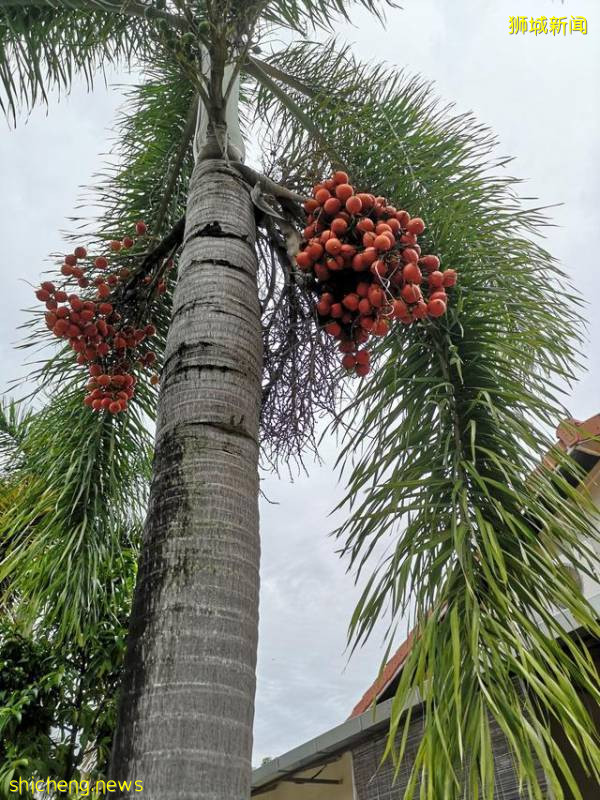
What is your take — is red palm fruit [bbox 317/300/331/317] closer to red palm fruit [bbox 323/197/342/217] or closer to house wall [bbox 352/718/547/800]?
red palm fruit [bbox 323/197/342/217]

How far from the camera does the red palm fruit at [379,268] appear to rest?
2.08 meters

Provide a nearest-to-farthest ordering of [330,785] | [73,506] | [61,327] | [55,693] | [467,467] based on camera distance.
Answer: [467,467], [61,327], [73,506], [55,693], [330,785]

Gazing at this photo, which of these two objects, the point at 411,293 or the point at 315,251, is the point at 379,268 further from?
the point at 315,251

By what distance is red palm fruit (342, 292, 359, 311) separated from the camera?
87.6 inches

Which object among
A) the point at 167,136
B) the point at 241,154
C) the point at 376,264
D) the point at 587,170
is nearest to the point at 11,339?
the point at 167,136

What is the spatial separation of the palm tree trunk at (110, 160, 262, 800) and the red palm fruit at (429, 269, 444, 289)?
0.56m

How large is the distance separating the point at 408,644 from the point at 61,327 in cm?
259

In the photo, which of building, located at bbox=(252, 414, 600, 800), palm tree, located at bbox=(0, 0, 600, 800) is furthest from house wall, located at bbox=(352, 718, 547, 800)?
palm tree, located at bbox=(0, 0, 600, 800)

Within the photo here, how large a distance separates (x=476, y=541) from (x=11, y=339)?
289 cm

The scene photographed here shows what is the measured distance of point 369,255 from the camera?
6.95 feet

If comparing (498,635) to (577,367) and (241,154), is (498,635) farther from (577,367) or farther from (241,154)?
(241,154)

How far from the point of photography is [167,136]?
4.22 meters

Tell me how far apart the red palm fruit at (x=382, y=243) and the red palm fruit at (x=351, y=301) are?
0.18 meters

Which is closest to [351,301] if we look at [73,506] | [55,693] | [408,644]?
[73,506]
